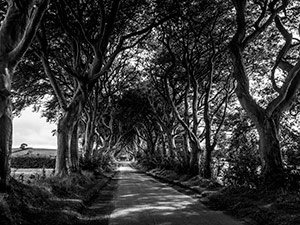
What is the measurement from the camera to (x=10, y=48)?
705 centimetres

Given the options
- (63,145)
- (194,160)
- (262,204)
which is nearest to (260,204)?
(262,204)

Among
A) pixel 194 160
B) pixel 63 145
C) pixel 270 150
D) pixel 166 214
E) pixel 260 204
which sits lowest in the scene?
pixel 166 214

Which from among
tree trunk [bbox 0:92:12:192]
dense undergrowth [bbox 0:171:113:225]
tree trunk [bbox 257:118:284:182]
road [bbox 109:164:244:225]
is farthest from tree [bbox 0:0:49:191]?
tree trunk [bbox 257:118:284:182]

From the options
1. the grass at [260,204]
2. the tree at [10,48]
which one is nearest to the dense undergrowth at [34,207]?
the tree at [10,48]

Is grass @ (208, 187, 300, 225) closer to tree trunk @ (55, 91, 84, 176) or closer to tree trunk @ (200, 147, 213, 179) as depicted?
tree trunk @ (200, 147, 213, 179)

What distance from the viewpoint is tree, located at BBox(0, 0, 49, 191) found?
6.66 m

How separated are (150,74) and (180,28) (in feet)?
22.2

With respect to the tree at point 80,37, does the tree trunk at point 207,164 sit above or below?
below

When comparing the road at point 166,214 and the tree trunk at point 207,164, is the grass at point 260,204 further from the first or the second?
the tree trunk at point 207,164

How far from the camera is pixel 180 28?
18.2m

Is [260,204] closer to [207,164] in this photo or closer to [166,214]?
A: [166,214]

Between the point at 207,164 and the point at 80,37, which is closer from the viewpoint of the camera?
the point at 80,37

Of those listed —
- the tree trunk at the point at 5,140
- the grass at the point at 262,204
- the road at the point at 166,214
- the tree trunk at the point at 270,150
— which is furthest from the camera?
the tree trunk at the point at 270,150

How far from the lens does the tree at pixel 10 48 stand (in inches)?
262
